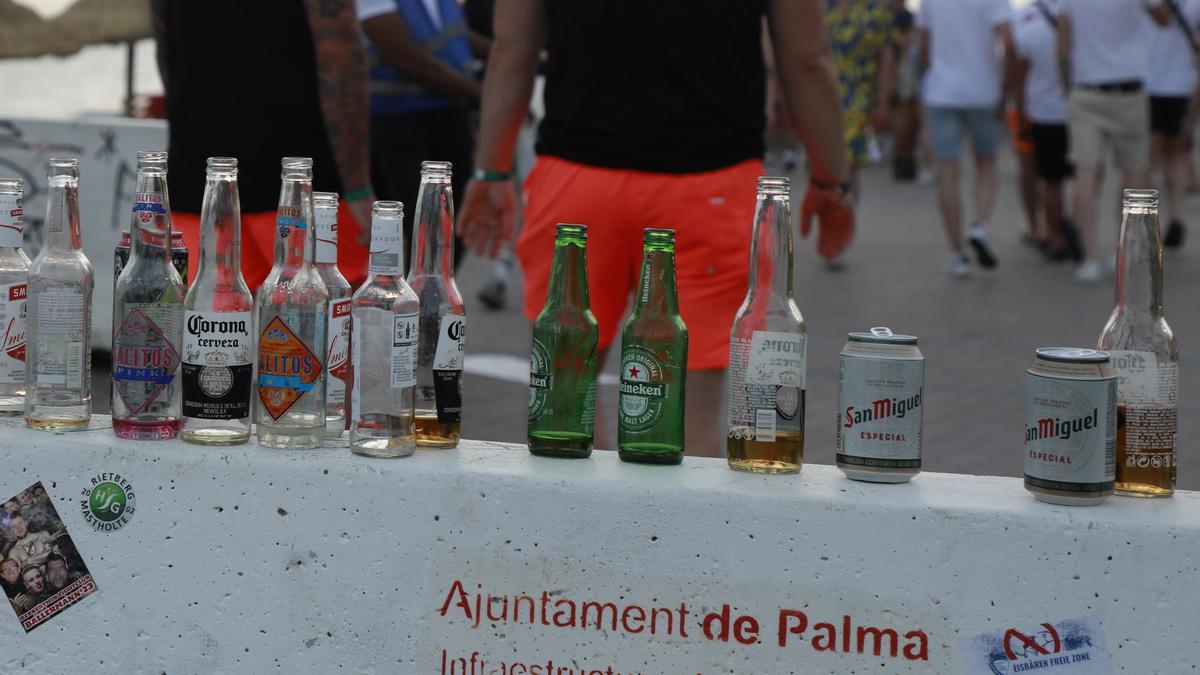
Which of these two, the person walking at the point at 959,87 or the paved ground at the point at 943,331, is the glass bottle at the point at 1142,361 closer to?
the paved ground at the point at 943,331

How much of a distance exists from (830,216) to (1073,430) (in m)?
1.83

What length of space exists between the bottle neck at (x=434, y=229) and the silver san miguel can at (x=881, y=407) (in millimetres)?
751

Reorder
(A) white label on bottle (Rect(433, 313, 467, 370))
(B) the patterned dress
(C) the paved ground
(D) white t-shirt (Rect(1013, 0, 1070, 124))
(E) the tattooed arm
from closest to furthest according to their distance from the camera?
(A) white label on bottle (Rect(433, 313, 467, 370)) → (E) the tattooed arm → (C) the paved ground → (D) white t-shirt (Rect(1013, 0, 1070, 124)) → (B) the patterned dress

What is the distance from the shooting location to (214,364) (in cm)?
272

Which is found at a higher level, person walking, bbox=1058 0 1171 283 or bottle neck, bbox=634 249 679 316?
person walking, bbox=1058 0 1171 283

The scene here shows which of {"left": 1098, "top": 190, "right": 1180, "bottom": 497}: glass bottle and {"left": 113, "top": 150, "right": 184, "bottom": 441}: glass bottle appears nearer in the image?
{"left": 1098, "top": 190, "right": 1180, "bottom": 497}: glass bottle

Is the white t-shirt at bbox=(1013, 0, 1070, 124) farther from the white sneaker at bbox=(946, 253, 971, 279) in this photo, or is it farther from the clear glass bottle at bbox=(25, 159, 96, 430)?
the clear glass bottle at bbox=(25, 159, 96, 430)

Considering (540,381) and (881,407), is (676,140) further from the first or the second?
(881,407)

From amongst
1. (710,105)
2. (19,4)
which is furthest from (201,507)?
(19,4)

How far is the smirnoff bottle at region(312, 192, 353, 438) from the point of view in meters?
2.81

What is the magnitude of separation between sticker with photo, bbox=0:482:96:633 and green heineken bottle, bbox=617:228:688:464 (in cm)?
97

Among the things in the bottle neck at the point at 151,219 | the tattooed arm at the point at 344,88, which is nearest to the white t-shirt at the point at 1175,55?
the tattooed arm at the point at 344,88

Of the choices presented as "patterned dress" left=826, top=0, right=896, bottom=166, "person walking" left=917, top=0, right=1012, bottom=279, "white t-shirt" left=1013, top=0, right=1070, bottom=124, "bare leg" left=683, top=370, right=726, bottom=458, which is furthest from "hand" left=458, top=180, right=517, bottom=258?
"white t-shirt" left=1013, top=0, right=1070, bottom=124

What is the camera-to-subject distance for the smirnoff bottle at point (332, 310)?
9.21 feet
